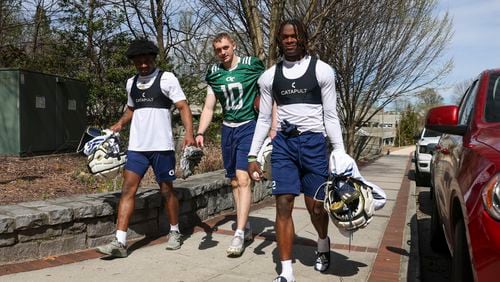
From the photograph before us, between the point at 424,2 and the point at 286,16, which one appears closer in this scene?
the point at 286,16

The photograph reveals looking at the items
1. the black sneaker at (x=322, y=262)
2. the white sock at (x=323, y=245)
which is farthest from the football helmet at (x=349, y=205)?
the black sneaker at (x=322, y=262)

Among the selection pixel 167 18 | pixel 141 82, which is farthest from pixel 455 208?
pixel 167 18

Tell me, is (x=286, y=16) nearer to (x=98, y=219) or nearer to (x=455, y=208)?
(x=98, y=219)

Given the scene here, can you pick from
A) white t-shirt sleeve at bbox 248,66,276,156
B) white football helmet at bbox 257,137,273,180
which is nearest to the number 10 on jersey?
white football helmet at bbox 257,137,273,180

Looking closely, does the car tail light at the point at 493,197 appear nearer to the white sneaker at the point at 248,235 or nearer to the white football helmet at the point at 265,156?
the white football helmet at the point at 265,156

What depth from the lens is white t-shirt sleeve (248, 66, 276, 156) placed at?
4.12 m

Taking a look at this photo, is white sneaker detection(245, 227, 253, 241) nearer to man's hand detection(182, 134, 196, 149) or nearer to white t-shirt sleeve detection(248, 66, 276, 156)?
man's hand detection(182, 134, 196, 149)

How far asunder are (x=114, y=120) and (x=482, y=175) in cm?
1240

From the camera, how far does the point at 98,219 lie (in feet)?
16.1

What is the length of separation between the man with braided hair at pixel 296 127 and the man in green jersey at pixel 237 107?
0.92m

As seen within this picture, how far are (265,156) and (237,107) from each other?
0.80 meters

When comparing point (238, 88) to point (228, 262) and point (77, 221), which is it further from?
point (77, 221)

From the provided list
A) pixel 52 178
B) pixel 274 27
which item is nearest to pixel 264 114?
pixel 52 178

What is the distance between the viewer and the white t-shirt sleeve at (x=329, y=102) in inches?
156
